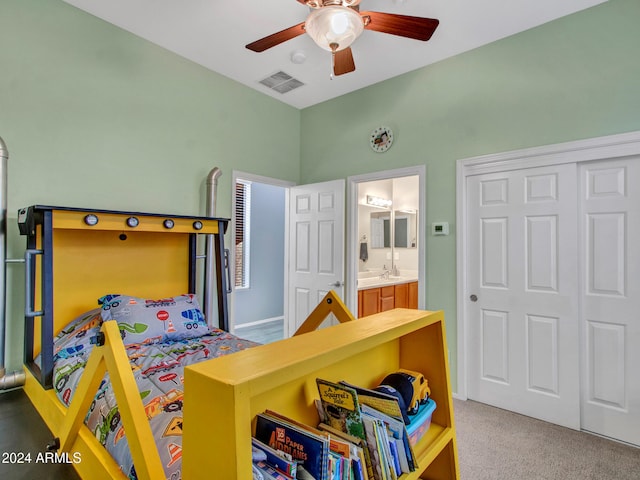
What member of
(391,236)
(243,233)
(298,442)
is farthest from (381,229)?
(298,442)

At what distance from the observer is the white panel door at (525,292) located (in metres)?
2.57

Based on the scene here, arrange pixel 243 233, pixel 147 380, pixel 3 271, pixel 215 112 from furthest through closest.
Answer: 1. pixel 243 233
2. pixel 215 112
3. pixel 3 271
4. pixel 147 380

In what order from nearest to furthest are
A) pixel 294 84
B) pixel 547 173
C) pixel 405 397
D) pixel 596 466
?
pixel 405 397 → pixel 596 466 → pixel 547 173 → pixel 294 84

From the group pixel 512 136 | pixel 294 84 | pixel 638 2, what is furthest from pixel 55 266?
pixel 638 2

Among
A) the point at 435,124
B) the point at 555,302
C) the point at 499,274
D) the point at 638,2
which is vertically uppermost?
the point at 638,2

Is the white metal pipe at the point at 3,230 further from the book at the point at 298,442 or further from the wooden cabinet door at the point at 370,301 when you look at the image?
the wooden cabinet door at the point at 370,301

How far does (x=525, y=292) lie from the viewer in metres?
2.76

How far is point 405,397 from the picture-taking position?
1395 millimetres

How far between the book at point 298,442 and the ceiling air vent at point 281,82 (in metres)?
3.31

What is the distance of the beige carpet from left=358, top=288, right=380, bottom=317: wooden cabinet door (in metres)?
1.57

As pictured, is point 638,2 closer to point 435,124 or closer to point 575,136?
point 575,136

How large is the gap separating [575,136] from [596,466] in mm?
2151

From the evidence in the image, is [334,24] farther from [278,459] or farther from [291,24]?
[278,459]

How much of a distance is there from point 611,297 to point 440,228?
50.4 inches
